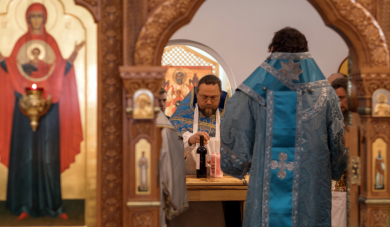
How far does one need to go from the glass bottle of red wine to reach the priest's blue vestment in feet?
3.14

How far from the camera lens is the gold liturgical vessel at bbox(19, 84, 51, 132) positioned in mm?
2238

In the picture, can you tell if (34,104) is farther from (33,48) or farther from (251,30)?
(251,30)

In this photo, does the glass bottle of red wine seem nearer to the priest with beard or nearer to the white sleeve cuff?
the priest with beard

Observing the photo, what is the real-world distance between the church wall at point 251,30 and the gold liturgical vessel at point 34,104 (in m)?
4.32

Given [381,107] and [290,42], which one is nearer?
[381,107]

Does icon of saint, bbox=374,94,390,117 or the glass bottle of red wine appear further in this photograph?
the glass bottle of red wine

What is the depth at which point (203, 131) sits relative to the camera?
4160 millimetres

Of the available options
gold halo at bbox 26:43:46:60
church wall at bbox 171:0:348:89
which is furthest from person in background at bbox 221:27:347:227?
church wall at bbox 171:0:348:89

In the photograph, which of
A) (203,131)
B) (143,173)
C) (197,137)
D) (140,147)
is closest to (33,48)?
(140,147)

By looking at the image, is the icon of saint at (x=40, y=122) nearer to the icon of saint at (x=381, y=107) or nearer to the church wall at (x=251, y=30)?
the icon of saint at (x=381, y=107)

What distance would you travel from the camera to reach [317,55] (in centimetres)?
652

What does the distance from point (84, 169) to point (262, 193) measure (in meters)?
1.08

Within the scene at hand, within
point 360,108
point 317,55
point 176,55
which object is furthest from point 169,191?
point 176,55

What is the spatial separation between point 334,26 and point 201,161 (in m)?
1.77
